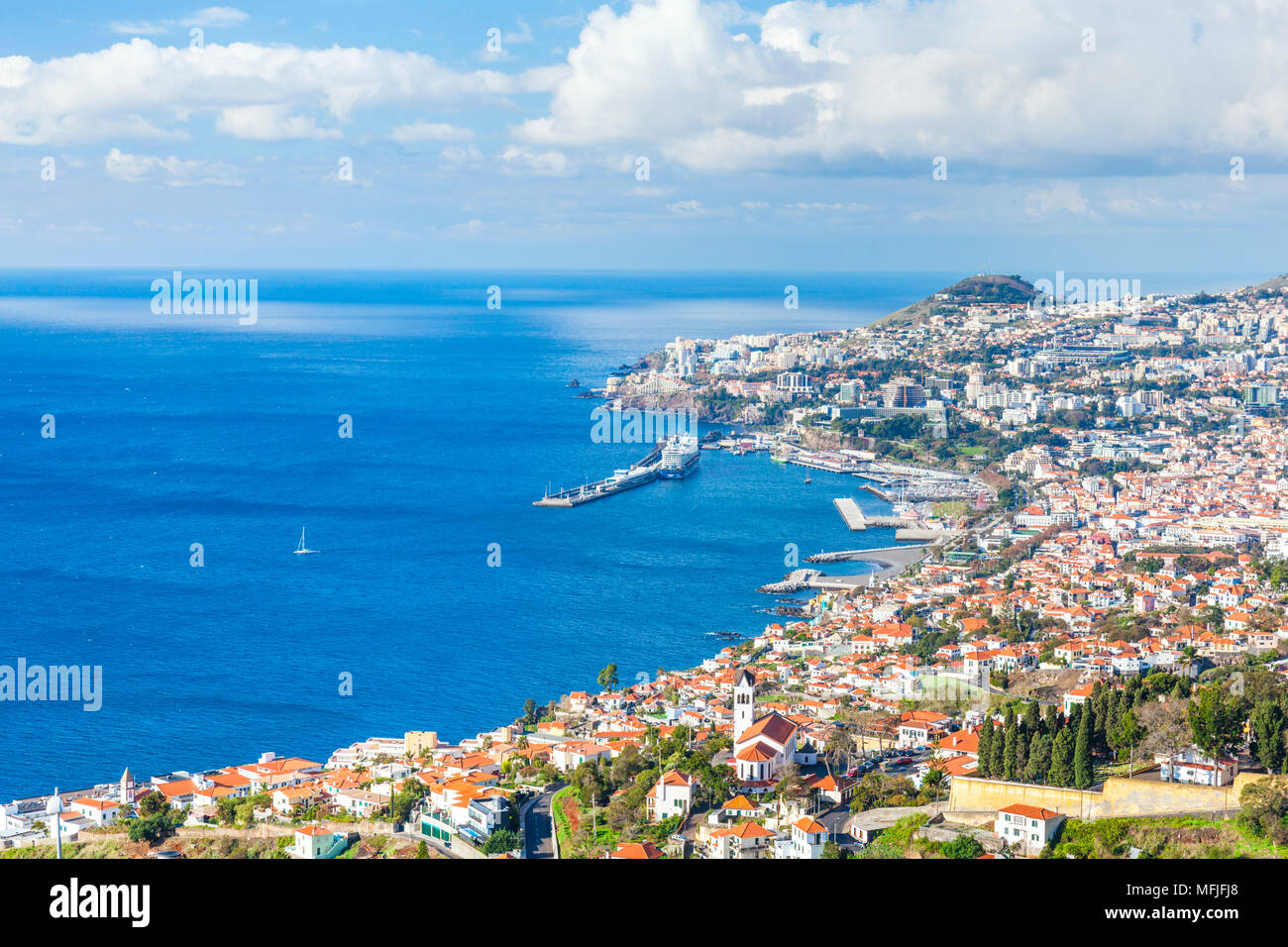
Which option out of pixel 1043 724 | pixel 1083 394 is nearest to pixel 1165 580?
pixel 1043 724

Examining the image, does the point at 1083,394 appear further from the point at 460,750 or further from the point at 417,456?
the point at 460,750

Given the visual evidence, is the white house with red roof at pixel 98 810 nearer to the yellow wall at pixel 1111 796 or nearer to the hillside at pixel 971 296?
the yellow wall at pixel 1111 796

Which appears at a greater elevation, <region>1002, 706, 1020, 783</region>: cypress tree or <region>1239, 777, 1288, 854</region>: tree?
<region>1239, 777, 1288, 854</region>: tree
